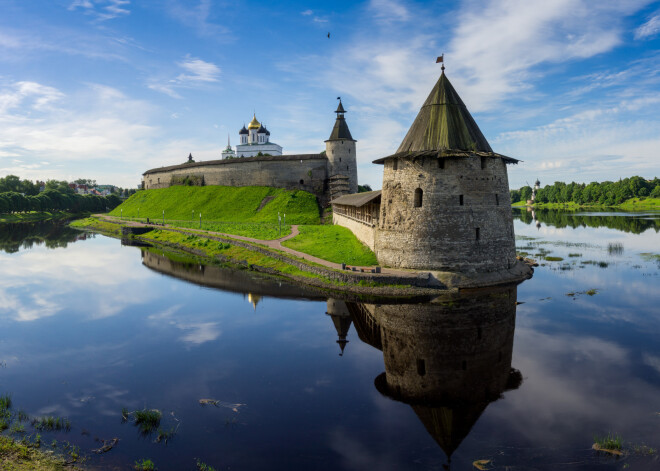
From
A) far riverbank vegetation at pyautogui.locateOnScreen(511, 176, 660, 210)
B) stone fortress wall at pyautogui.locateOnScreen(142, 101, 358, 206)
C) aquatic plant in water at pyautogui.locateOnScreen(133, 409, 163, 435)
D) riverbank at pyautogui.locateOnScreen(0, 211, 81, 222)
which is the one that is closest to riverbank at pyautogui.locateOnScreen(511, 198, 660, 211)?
far riverbank vegetation at pyautogui.locateOnScreen(511, 176, 660, 210)

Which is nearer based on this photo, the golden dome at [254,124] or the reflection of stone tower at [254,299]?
the reflection of stone tower at [254,299]

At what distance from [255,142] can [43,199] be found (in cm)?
4359

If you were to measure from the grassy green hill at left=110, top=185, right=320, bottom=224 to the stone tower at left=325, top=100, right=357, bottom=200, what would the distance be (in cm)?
371

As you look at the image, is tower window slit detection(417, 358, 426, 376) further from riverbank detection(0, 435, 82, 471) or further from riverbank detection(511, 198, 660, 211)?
riverbank detection(511, 198, 660, 211)

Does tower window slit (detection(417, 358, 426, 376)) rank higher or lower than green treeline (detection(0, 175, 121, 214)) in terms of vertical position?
lower

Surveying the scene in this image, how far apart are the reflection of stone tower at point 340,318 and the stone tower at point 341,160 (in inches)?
1375

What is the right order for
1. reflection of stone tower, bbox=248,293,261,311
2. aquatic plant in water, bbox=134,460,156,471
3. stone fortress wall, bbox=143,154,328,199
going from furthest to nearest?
stone fortress wall, bbox=143,154,328,199, reflection of stone tower, bbox=248,293,261,311, aquatic plant in water, bbox=134,460,156,471

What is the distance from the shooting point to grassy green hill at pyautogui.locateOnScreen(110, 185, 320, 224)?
2056 inches

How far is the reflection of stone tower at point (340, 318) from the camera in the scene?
15.3 metres

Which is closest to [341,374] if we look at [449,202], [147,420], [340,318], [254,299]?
[147,420]

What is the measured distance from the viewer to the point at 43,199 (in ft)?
269

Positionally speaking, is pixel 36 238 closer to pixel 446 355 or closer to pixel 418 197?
pixel 418 197

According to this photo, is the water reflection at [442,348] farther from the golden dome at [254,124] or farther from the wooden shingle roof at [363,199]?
the golden dome at [254,124]

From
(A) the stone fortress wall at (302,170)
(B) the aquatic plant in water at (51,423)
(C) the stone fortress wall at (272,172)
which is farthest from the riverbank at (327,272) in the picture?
(C) the stone fortress wall at (272,172)
